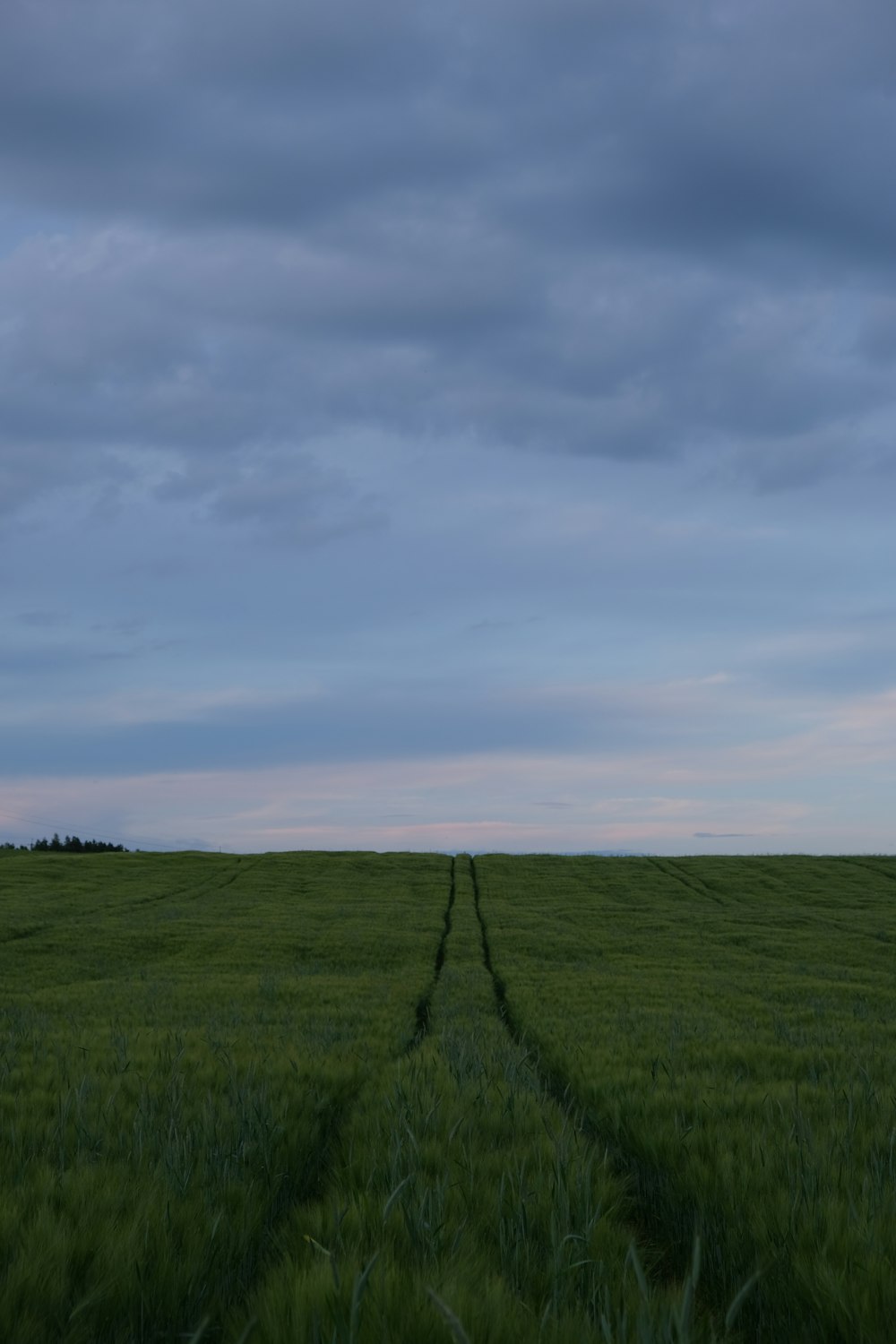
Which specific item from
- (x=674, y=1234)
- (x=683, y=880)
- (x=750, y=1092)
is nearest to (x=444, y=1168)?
(x=674, y=1234)

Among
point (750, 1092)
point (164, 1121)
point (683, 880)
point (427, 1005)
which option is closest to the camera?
point (164, 1121)

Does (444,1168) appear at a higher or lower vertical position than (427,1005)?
higher

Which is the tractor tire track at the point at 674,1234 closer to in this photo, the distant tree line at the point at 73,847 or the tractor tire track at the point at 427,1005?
the tractor tire track at the point at 427,1005

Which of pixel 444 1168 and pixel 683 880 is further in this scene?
pixel 683 880

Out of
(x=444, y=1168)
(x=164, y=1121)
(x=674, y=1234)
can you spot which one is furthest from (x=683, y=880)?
(x=444, y=1168)

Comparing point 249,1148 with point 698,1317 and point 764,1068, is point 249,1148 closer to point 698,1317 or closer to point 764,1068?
point 698,1317

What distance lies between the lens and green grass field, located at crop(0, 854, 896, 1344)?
2.07m

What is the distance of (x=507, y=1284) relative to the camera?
2.22 metres

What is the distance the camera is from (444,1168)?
3.40 meters

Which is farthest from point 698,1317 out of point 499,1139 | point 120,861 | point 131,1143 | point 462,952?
point 120,861

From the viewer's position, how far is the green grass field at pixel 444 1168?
207 cm

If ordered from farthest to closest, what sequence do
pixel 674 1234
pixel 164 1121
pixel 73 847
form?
pixel 73 847 → pixel 164 1121 → pixel 674 1234

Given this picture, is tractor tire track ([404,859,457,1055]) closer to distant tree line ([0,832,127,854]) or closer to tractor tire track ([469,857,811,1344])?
tractor tire track ([469,857,811,1344])

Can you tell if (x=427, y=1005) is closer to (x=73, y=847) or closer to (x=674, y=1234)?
(x=674, y=1234)
